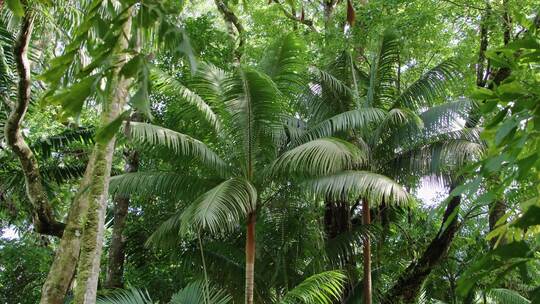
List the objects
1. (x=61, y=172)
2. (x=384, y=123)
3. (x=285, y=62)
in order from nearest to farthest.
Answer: (x=285, y=62) < (x=384, y=123) < (x=61, y=172)

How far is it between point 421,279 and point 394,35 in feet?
13.1

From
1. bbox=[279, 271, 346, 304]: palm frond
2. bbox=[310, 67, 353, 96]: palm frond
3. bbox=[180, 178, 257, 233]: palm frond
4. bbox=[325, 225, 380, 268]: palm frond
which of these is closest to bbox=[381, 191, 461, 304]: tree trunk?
bbox=[325, 225, 380, 268]: palm frond

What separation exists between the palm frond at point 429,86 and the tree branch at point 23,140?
17.1 ft

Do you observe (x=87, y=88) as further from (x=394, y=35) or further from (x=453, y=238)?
(x=453, y=238)

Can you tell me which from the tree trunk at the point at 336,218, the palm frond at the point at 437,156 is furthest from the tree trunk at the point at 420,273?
the palm frond at the point at 437,156

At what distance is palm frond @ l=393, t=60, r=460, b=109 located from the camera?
30.0 ft

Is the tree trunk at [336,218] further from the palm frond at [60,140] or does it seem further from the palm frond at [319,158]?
the palm frond at [60,140]

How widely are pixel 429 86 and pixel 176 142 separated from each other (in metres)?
3.96

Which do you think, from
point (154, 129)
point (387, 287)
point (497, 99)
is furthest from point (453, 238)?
point (497, 99)

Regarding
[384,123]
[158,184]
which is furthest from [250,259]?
[384,123]

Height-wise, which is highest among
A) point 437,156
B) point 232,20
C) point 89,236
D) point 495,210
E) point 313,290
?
point 232,20

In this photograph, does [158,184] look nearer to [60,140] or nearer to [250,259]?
[250,259]

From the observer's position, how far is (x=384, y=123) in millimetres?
8805

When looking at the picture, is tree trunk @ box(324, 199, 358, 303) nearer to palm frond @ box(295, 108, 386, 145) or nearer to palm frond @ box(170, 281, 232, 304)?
palm frond @ box(295, 108, 386, 145)
